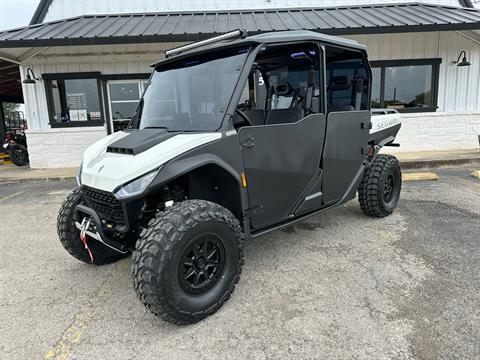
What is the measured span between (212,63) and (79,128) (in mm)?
7947

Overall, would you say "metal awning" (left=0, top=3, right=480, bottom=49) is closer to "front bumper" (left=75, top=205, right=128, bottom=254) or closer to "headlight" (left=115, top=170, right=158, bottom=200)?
"front bumper" (left=75, top=205, right=128, bottom=254)

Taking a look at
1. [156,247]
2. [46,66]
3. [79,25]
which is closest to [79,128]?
[46,66]

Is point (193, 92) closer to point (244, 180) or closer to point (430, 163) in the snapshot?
point (244, 180)

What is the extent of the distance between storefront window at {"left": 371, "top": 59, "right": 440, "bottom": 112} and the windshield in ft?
26.4

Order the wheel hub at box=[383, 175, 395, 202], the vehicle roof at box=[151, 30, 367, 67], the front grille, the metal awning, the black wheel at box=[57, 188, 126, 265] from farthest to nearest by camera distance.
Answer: the metal awning
the wheel hub at box=[383, 175, 395, 202]
the black wheel at box=[57, 188, 126, 265]
the vehicle roof at box=[151, 30, 367, 67]
the front grille

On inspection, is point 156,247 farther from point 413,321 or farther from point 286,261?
point 413,321

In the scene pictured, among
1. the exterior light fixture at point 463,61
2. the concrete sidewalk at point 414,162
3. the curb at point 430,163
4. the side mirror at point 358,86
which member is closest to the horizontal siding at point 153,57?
the exterior light fixture at point 463,61

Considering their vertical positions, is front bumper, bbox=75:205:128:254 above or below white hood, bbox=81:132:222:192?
below

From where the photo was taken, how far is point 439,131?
32.6ft

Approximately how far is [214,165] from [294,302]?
1.32 meters

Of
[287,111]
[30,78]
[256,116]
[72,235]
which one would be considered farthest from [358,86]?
[30,78]

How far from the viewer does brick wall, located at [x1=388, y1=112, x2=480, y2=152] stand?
985 centimetres

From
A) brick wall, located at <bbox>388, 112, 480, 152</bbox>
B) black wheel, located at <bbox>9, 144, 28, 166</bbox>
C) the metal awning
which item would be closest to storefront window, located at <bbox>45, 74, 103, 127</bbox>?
the metal awning

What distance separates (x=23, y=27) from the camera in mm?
9500
